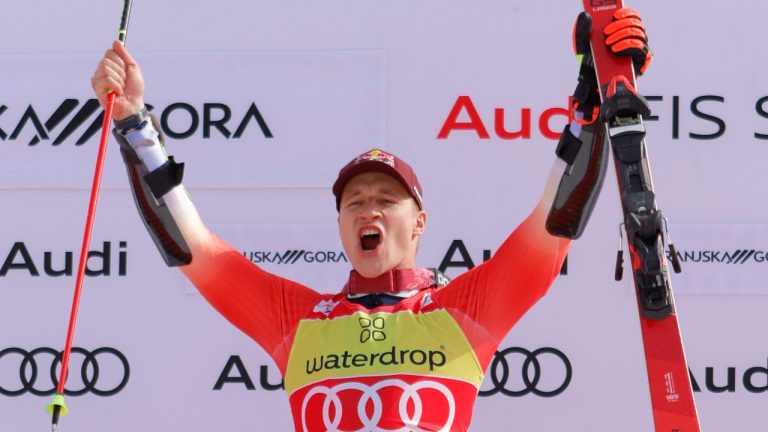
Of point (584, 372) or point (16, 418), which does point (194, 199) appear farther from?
point (584, 372)

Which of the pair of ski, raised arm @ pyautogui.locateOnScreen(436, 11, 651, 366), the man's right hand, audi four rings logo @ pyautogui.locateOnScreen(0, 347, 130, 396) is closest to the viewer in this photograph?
the pair of ski

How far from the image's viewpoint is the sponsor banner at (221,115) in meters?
3.61

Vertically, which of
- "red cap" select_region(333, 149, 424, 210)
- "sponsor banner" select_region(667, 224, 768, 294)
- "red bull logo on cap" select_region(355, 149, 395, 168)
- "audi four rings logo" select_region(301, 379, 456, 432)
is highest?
"sponsor banner" select_region(667, 224, 768, 294)

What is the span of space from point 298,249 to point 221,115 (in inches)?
18.3

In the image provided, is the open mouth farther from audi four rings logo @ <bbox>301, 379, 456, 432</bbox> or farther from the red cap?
audi four rings logo @ <bbox>301, 379, 456, 432</bbox>

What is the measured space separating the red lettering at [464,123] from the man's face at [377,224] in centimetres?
85

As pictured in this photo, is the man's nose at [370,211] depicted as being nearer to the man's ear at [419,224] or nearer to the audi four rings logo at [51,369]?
the man's ear at [419,224]

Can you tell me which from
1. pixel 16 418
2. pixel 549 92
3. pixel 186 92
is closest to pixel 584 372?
pixel 549 92

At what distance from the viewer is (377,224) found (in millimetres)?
2672

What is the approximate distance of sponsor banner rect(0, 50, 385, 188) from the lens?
11.8ft

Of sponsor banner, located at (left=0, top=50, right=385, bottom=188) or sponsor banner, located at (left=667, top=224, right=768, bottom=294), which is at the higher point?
sponsor banner, located at (left=0, top=50, right=385, bottom=188)

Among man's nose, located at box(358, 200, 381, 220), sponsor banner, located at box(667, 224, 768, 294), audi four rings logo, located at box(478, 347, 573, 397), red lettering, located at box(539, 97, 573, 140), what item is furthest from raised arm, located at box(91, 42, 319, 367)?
sponsor banner, located at box(667, 224, 768, 294)

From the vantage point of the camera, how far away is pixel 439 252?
3592mm

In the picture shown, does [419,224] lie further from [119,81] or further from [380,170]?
[119,81]
